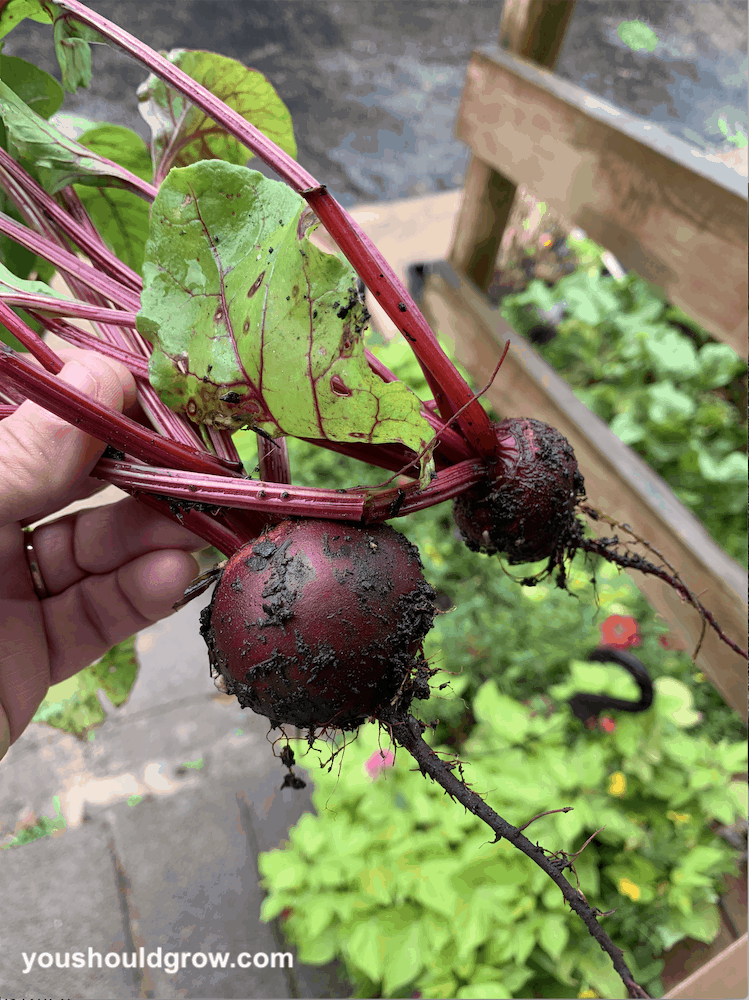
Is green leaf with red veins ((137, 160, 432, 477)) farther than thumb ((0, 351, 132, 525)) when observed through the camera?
No

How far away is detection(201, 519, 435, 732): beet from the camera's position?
0.70 metres

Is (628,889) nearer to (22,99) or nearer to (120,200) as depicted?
(120,200)

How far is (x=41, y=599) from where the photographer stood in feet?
3.76

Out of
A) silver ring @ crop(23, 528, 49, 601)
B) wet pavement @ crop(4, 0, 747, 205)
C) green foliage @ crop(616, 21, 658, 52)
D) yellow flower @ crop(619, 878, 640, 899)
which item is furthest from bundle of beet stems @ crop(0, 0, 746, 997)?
wet pavement @ crop(4, 0, 747, 205)

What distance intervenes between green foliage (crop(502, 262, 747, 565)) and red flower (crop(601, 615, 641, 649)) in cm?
40

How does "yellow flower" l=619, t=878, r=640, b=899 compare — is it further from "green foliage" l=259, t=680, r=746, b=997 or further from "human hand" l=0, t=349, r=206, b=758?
"human hand" l=0, t=349, r=206, b=758

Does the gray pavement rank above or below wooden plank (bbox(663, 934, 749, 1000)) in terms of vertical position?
below

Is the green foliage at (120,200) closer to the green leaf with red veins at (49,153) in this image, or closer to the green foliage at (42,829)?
the green leaf with red veins at (49,153)

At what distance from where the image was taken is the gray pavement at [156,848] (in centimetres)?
117

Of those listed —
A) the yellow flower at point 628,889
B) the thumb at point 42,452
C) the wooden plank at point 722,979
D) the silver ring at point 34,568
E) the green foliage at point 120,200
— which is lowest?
the yellow flower at point 628,889

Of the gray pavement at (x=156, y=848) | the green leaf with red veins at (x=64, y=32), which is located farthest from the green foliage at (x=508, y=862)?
the green leaf with red veins at (x=64, y=32)

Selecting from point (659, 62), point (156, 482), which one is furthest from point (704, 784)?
point (659, 62)

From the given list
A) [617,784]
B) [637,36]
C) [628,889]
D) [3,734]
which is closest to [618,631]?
[617,784]

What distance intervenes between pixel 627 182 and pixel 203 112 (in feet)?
3.37
